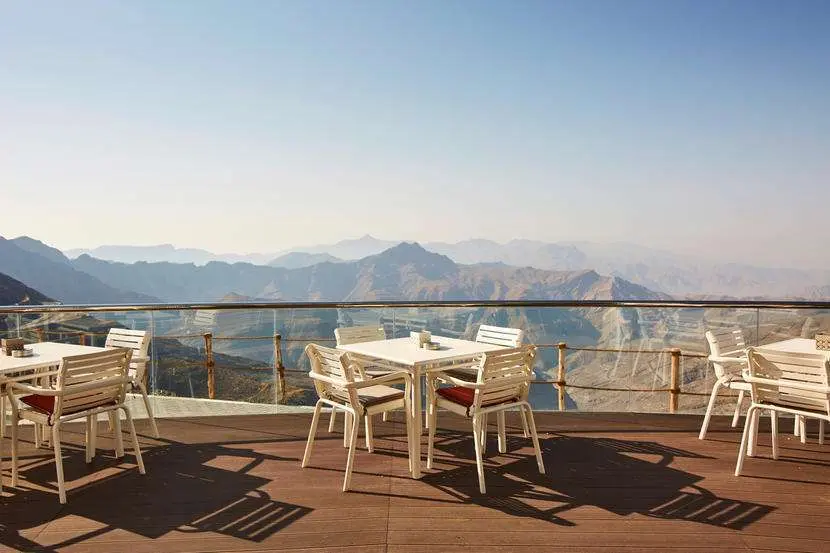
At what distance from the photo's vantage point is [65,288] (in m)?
56.0

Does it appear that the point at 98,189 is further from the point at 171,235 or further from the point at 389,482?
the point at 389,482

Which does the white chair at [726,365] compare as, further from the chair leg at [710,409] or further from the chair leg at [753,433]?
the chair leg at [753,433]

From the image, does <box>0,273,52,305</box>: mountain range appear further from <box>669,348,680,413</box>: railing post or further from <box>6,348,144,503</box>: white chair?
<box>669,348,680,413</box>: railing post

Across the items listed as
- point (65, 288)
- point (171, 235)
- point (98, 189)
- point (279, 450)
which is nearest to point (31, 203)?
point (98, 189)

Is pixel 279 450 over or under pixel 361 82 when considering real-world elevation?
under

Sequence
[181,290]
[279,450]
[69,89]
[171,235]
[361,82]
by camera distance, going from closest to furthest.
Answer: [279,450], [69,89], [361,82], [171,235], [181,290]

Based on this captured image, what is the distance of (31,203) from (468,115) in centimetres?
2972

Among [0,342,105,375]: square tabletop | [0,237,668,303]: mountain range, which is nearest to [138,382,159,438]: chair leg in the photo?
[0,342,105,375]: square tabletop

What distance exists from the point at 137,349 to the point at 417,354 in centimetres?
265

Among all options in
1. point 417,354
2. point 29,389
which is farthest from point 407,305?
point 29,389

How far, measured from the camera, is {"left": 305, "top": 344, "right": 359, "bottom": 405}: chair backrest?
388cm

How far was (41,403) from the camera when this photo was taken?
4.06 m

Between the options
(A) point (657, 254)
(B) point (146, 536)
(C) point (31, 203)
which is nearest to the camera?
(B) point (146, 536)

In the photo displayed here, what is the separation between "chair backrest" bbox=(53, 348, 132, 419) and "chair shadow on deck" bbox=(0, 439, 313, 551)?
1.82 feet
